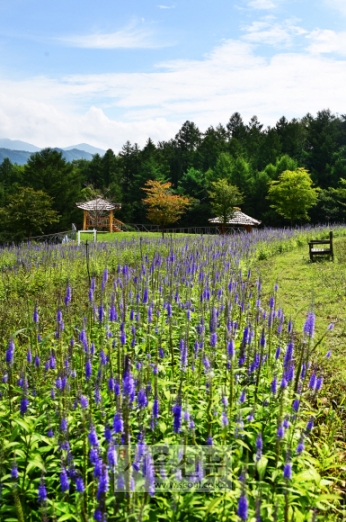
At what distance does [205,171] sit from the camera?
56.3 meters

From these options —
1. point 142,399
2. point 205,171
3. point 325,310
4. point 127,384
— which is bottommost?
point 325,310

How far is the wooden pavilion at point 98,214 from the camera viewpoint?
3781cm

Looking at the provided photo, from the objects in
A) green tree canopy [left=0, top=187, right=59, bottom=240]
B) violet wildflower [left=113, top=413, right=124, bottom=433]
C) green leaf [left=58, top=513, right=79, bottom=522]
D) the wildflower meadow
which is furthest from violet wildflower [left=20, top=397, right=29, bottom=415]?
green tree canopy [left=0, top=187, right=59, bottom=240]

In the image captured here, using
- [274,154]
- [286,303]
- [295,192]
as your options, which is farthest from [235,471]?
[274,154]

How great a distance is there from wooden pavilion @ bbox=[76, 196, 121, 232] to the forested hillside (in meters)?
5.49

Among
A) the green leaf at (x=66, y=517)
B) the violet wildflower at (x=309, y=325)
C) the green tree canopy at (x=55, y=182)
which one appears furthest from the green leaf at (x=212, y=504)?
the green tree canopy at (x=55, y=182)

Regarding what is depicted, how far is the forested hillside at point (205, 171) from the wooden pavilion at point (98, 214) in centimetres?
549

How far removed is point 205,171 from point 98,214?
21673 millimetres

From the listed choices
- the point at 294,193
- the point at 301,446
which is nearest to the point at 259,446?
the point at 301,446

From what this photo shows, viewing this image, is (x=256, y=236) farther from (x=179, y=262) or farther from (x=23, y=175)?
(x=23, y=175)

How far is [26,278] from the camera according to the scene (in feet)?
30.8

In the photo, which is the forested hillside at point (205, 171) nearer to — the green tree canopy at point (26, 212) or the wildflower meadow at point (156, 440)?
the green tree canopy at point (26, 212)

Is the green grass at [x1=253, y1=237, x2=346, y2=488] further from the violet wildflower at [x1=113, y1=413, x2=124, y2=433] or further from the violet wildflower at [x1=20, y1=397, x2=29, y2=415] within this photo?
the violet wildflower at [x1=20, y1=397, x2=29, y2=415]

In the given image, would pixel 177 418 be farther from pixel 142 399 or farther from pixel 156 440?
pixel 156 440
